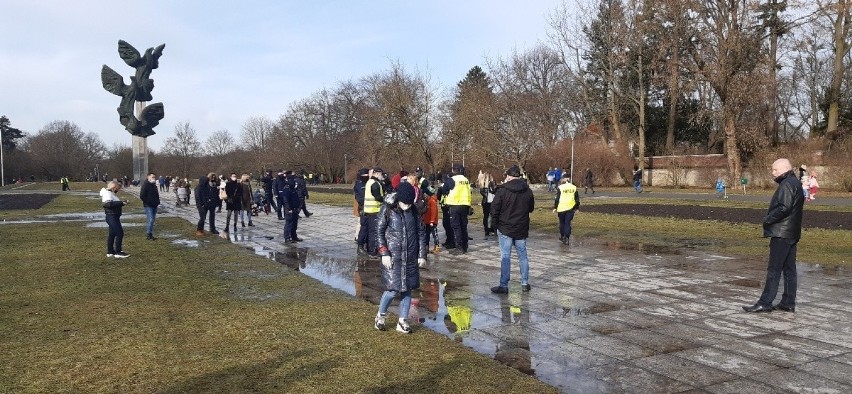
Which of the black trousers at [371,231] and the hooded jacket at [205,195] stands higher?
the hooded jacket at [205,195]

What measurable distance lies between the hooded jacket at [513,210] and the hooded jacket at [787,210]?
292cm

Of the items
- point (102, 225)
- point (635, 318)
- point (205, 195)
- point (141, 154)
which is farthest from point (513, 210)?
point (141, 154)

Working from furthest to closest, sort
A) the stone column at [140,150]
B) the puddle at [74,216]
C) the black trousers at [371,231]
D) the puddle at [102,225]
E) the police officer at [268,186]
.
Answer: the stone column at [140,150] < the police officer at [268,186] < the puddle at [74,216] < the puddle at [102,225] < the black trousers at [371,231]

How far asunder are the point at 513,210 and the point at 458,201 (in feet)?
13.9

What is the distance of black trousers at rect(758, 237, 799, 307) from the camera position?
23.6ft

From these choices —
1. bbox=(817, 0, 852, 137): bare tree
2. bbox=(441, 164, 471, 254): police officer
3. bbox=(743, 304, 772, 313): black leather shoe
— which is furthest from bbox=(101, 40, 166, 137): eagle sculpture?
bbox=(817, 0, 852, 137): bare tree

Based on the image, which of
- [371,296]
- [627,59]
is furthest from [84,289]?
[627,59]

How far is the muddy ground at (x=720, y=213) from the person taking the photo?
16.5m

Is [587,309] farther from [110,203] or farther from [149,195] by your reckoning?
[149,195]

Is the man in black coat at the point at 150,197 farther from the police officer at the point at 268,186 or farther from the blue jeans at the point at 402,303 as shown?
the blue jeans at the point at 402,303

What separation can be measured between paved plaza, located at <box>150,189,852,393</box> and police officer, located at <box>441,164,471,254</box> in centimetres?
58

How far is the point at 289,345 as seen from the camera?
229 inches

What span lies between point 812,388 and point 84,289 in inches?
348

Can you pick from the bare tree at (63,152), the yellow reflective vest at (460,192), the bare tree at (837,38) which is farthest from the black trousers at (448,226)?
the bare tree at (63,152)
